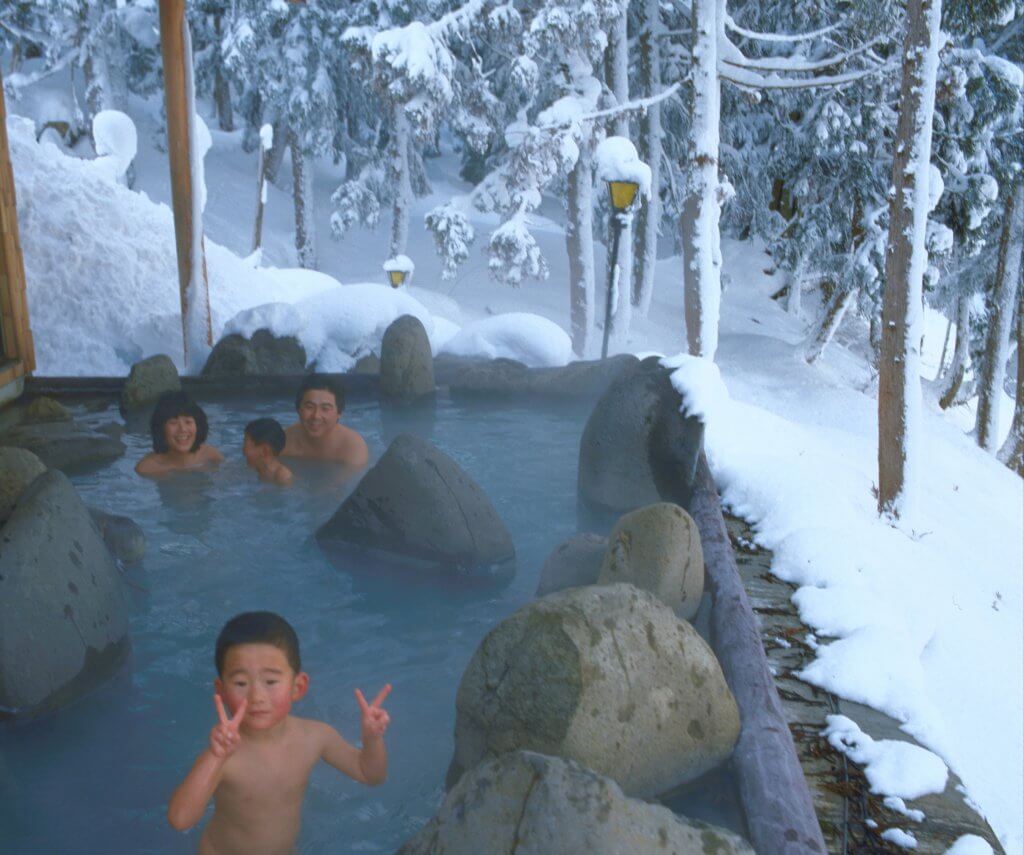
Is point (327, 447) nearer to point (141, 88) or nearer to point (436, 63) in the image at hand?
point (436, 63)

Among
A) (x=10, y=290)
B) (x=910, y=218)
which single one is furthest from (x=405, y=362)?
(x=910, y=218)

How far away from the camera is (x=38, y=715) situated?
3635mm

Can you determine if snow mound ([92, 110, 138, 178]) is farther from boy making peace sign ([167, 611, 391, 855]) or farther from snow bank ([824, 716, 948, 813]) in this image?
snow bank ([824, 716, 948, 813])

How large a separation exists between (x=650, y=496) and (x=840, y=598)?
1644mm

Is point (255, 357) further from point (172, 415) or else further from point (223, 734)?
point (223, 734)

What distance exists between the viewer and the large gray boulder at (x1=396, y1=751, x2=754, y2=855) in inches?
80.1

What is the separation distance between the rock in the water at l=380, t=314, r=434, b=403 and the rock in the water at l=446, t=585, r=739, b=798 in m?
6.35

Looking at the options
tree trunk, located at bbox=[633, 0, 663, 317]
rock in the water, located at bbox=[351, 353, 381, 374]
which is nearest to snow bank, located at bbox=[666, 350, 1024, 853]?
rock in the water, located at bbox=[351, 353, 381, 374]

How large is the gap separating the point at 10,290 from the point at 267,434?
3.88 meters

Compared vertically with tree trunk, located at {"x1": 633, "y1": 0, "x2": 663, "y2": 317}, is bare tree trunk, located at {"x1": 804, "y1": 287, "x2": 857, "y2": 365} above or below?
below

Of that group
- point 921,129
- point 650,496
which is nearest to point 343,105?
point 921,129

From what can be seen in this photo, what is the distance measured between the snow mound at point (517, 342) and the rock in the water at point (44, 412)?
4.06m

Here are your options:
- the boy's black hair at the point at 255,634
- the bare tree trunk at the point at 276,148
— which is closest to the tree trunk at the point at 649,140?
the bare tree trunk at the point at 276,148

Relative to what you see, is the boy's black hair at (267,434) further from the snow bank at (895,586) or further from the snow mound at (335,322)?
the snow mound at (335,322)
